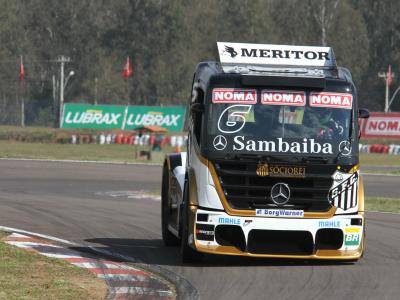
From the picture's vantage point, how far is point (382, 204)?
2648 cm

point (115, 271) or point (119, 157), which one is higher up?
point (115, 271)

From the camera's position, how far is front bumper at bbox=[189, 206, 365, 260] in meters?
13.3

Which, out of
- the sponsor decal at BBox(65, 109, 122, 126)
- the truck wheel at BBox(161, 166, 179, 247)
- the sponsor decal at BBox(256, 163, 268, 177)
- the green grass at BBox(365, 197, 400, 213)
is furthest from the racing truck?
the sponsor decal at BBox(65, 109, 122, 126)

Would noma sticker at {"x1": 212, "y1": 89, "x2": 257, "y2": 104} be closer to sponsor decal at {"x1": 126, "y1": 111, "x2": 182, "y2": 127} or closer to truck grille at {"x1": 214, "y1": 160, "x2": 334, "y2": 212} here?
truck grille at {"x1": 214, "y1": 160, "x2": 334, "y2": 212}

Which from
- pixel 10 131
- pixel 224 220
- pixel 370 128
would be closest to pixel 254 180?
pixel 224 220

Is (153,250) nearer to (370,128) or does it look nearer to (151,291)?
(151,291)

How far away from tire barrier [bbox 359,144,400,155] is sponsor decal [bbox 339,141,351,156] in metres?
51.8

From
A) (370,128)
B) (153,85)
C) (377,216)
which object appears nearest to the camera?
(377,216)

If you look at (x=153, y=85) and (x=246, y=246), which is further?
(x=153, y=85)

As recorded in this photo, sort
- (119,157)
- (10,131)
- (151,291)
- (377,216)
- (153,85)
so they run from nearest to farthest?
(151,291) < (377,216) < (119,157) < (10,131) < (153,85)

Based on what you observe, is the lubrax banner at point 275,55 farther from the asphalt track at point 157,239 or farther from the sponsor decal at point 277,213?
the asphalt track at point 157,239

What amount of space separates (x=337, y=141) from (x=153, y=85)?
287ft

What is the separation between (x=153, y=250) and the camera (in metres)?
15.6

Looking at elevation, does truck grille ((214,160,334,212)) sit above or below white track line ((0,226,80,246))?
above
